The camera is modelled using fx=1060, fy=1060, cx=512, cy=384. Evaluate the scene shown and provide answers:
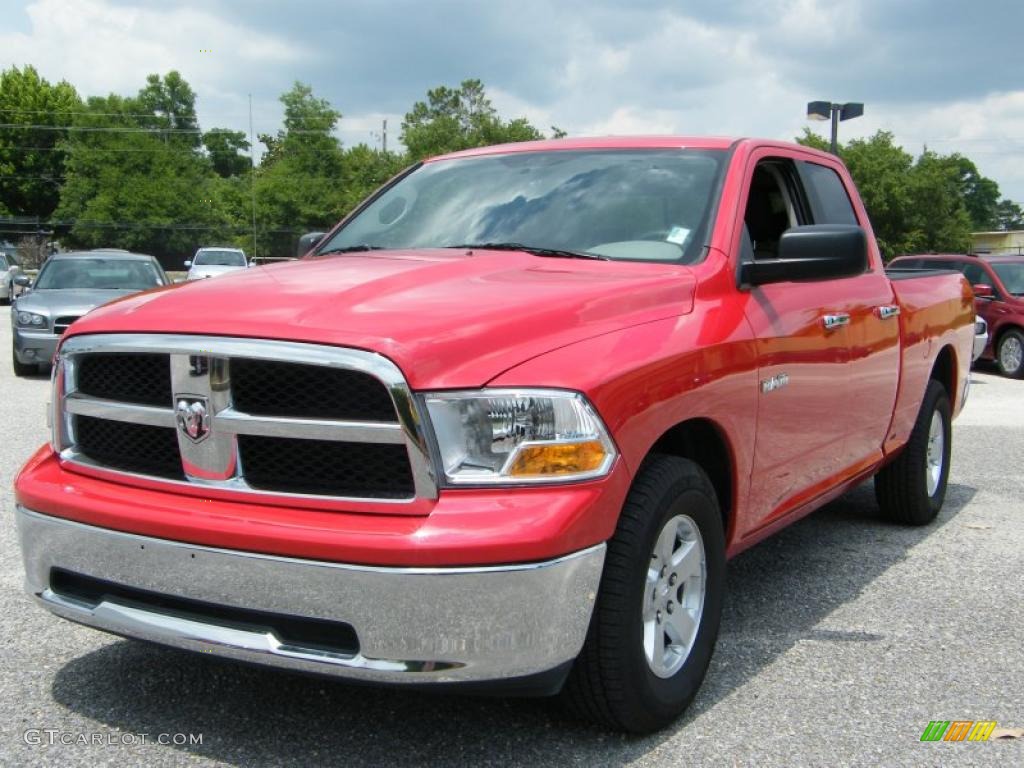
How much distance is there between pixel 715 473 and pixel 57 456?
2.10m

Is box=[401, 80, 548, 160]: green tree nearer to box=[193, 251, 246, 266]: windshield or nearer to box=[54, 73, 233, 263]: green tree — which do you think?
box=[54, 73, 233, 263]: green tree

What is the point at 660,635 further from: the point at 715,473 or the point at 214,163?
the point at 214,163

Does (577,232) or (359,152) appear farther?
(359,152)

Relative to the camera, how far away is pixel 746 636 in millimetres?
4047

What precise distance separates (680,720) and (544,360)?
127 centimetres

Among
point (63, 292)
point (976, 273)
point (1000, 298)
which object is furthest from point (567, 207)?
point (976, 273)

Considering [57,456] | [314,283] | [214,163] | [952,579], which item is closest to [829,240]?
[314,283]

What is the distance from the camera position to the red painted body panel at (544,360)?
102 inches

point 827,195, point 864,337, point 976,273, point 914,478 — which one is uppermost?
point 827,195

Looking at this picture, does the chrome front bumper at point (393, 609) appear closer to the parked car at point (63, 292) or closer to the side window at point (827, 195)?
the side window at point (827, 195)

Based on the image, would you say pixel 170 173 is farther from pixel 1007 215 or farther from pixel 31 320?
pixel 1007 215

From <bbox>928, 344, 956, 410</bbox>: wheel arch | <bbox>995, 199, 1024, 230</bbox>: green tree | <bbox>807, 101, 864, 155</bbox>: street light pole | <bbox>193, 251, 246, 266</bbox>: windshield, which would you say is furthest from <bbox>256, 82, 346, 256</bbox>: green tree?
<bbox>995, 199, 1024, 230</bbox>: green tree

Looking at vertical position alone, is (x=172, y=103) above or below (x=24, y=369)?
above

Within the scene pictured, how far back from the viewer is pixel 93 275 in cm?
1377
